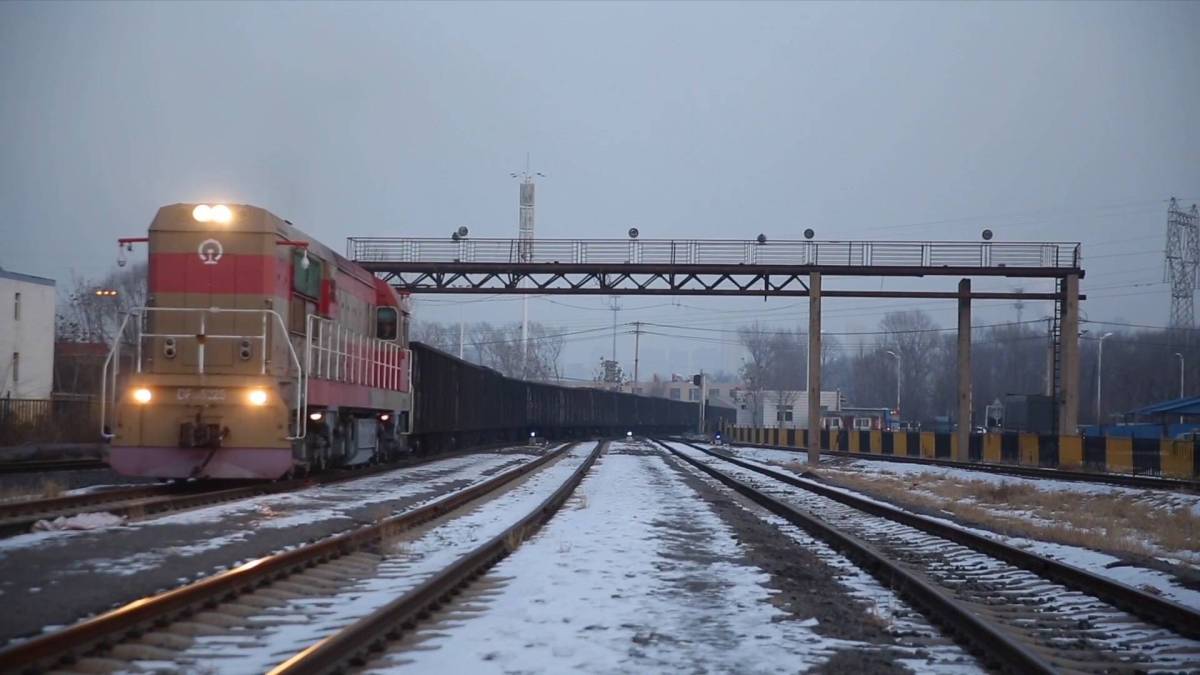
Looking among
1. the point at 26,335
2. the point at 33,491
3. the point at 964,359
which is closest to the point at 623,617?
the point at 33,491

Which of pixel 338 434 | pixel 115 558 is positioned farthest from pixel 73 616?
pixel 338 434

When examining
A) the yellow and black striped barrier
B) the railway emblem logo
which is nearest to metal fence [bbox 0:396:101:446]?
the railway emblem logo

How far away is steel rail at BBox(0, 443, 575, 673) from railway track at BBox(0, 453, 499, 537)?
3.46 metres

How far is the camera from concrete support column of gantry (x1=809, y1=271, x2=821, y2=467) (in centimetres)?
3662

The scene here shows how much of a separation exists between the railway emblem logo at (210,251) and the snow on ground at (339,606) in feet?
18.5

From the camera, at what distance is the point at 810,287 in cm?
3703

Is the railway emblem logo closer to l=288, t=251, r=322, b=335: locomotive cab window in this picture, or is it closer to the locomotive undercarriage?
l=288, t=251, r=322, b=335: locomotive cab window

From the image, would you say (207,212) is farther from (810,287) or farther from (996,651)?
(810,287)

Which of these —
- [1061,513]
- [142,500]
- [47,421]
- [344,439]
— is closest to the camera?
[142,500]

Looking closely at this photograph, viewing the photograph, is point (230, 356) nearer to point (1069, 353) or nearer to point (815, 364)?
point (815, 364)

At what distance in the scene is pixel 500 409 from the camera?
4675 cm

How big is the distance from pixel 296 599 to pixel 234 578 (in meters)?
0.48

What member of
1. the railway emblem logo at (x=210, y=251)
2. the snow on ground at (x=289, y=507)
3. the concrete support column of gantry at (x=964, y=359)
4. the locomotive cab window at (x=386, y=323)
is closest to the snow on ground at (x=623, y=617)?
the snow on ground at (x=289, y=507)

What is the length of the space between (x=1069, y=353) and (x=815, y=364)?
834 centimetres
